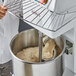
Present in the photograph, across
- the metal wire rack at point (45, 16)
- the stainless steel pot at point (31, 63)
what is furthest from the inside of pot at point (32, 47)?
the metal wire rack at point (45, 16)

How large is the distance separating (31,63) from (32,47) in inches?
11.0

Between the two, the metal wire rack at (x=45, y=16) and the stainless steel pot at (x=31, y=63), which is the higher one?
the metal wire rack at (x=45, y=16)

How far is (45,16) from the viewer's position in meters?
0.96

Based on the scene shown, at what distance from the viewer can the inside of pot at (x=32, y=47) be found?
4.22ft

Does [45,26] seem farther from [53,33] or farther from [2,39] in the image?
[2,39]

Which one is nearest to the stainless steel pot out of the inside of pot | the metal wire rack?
the inside of pot

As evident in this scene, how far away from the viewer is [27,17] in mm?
1058

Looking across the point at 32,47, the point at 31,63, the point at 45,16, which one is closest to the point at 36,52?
the point at 32,47

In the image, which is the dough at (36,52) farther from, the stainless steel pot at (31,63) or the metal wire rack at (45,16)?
the metal wire rack at (45,16)

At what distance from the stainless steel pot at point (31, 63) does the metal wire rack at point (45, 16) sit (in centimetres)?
27

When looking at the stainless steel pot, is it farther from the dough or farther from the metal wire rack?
the metal wire rack

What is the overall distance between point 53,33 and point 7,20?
0.59 metres

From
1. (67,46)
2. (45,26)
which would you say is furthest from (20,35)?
(45,26)

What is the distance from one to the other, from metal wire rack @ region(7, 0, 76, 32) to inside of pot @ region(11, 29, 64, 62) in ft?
0.97
